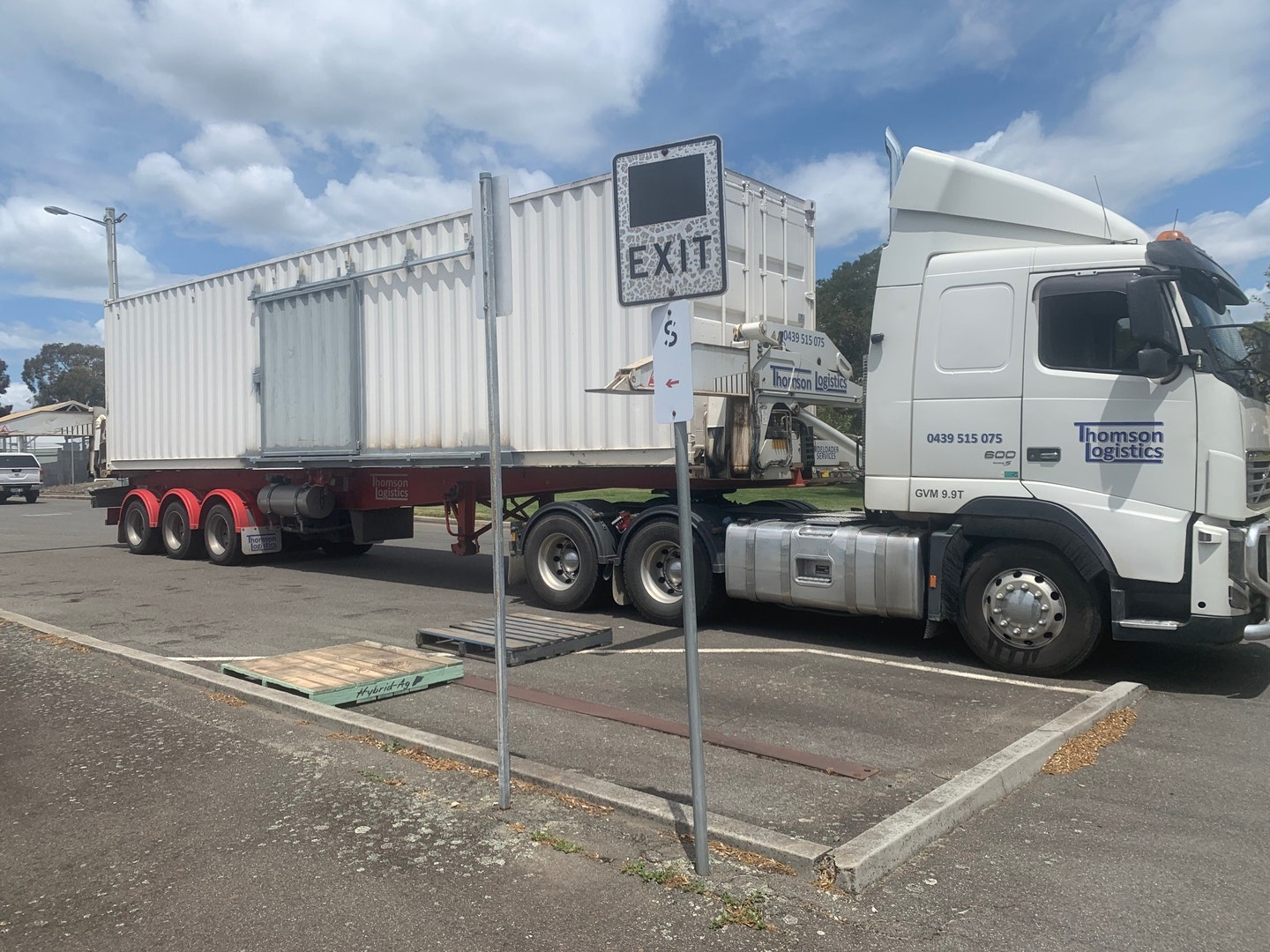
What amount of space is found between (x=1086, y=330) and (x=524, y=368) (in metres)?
5.36

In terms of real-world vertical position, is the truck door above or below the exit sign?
below

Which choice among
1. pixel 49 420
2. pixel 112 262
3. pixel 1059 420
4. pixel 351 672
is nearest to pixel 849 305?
pixel 112 262

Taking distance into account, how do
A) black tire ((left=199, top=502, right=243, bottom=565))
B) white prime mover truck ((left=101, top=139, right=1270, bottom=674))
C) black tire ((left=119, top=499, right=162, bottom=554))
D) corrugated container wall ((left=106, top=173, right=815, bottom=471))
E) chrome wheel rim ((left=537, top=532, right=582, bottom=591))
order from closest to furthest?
white prime mover truck ((left=101, top=139, right=1270, bottom=674)) < corrugated container wall ((left=106, top=173, right=815, bottom=471)) < chrome wheel rim ((left=537, top=532, right=582, bottom=591)) < black tire ((left=199, top=502, right=243, bottom=565)) < black tire ((left=119, top=499, right=162, bottom=554))

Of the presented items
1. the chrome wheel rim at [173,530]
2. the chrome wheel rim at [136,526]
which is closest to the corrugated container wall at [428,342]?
the chrome wheel rim at [173,530]

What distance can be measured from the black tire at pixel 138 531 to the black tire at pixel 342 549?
2.69 metres

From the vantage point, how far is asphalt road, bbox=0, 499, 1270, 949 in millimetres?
3689

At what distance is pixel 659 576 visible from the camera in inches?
372

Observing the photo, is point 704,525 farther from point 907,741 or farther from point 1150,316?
point 1150,316

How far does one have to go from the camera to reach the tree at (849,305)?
43125 millimetres

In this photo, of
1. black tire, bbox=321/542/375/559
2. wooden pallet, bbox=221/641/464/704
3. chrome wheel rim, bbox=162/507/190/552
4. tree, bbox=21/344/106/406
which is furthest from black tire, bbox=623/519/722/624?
tree, bbox=21/344/106/406

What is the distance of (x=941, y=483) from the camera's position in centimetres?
762

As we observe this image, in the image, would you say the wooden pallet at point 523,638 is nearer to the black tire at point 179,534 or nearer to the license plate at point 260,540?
the license plate at point 260,540

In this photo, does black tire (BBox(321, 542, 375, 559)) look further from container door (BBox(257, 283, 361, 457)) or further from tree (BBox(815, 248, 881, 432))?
tree (BBox(815, 248, 881, 432))

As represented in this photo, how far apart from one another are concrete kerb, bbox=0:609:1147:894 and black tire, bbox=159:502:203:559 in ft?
30.1
